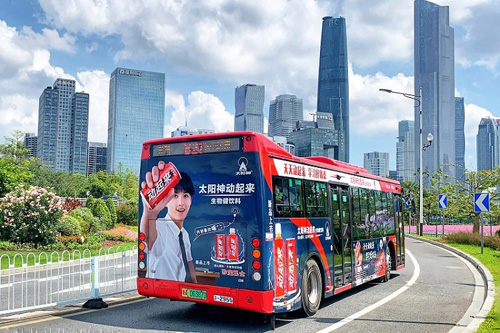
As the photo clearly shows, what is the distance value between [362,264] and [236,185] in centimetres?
552

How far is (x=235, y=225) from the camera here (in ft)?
27.7

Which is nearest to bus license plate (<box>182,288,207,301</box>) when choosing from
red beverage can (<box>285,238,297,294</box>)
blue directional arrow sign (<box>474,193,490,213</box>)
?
red beverage can (<box>285,238,297,294</box>)

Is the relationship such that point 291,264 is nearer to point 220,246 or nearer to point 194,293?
point 220,246

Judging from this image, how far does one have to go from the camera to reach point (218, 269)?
8.51 m

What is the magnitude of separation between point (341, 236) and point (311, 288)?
194 cm

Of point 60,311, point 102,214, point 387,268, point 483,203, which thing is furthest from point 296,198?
point 102,214

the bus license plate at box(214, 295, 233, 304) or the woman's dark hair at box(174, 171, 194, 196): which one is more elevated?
the woman's dark hair at box(174, 171, 194, 196)

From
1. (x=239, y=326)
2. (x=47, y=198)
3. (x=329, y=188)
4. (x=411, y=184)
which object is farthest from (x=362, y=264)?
(x=411, y=184)

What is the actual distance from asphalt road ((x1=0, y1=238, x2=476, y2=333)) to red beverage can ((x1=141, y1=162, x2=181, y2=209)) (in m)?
2.24

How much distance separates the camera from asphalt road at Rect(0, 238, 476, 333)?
852 centimetres

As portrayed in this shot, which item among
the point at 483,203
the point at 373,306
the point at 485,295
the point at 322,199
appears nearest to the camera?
the point at 322,199

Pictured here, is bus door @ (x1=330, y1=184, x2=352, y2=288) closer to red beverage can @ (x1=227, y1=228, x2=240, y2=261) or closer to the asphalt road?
the asphalt road

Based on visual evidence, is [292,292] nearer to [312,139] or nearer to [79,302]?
[79,302]

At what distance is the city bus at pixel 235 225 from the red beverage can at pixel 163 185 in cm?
2
